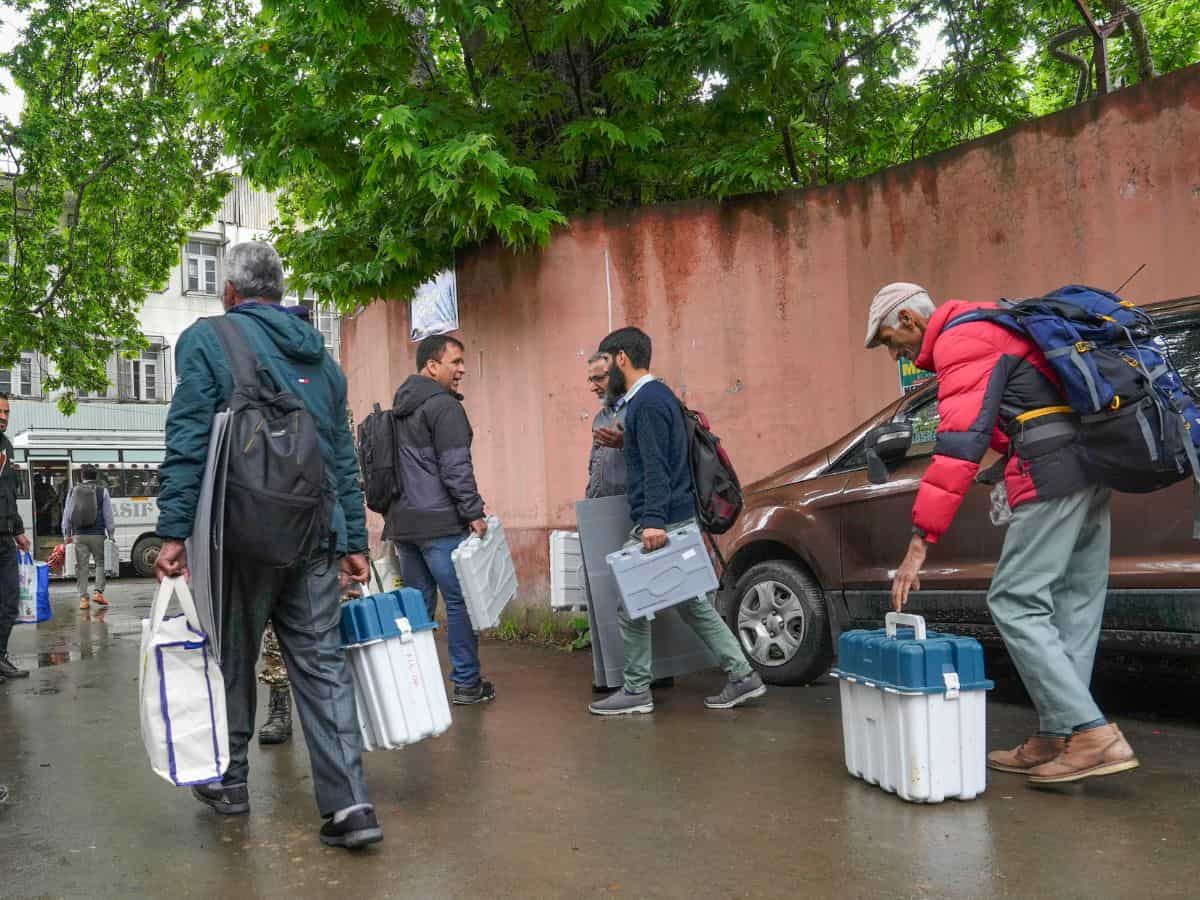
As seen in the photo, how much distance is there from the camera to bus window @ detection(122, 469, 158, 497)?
880 inches

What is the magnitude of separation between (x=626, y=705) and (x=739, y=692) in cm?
57

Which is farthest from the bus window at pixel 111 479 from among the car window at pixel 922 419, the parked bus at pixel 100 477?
the car window at pixel 922 419

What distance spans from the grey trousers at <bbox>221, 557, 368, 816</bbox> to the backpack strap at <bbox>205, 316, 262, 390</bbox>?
0.59 m

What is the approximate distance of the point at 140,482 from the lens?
74.0 feet

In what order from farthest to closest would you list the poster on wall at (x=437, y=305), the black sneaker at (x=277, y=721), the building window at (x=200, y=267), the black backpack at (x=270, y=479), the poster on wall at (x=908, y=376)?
the building window at (x=200, y=267)
the poster on wall at (x=437, y=305)
the poster on wall at (x=908, y=376)
the black sneaker at (x=277, y=721)
the black backpack at (x=270, y=479)

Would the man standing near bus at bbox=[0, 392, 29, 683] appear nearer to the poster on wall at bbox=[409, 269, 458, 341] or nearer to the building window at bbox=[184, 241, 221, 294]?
the poster on wall at bbox=[409, 269, 458, 341]

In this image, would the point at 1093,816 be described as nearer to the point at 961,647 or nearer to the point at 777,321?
the point at 961,647

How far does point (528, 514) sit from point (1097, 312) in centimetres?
556

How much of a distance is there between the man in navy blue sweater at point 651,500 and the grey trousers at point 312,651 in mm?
1875

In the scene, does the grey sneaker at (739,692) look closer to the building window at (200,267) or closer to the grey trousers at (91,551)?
the grey trousers at (91,551)

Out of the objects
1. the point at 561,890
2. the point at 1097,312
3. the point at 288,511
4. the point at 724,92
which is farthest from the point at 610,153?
the point at 561,890

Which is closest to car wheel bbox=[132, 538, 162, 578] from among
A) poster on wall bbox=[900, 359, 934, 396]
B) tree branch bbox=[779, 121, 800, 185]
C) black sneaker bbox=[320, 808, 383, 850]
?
tree branch bbox=[779, 121, 800, 185]

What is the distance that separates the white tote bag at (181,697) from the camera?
137 inches

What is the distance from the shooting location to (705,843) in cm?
355
